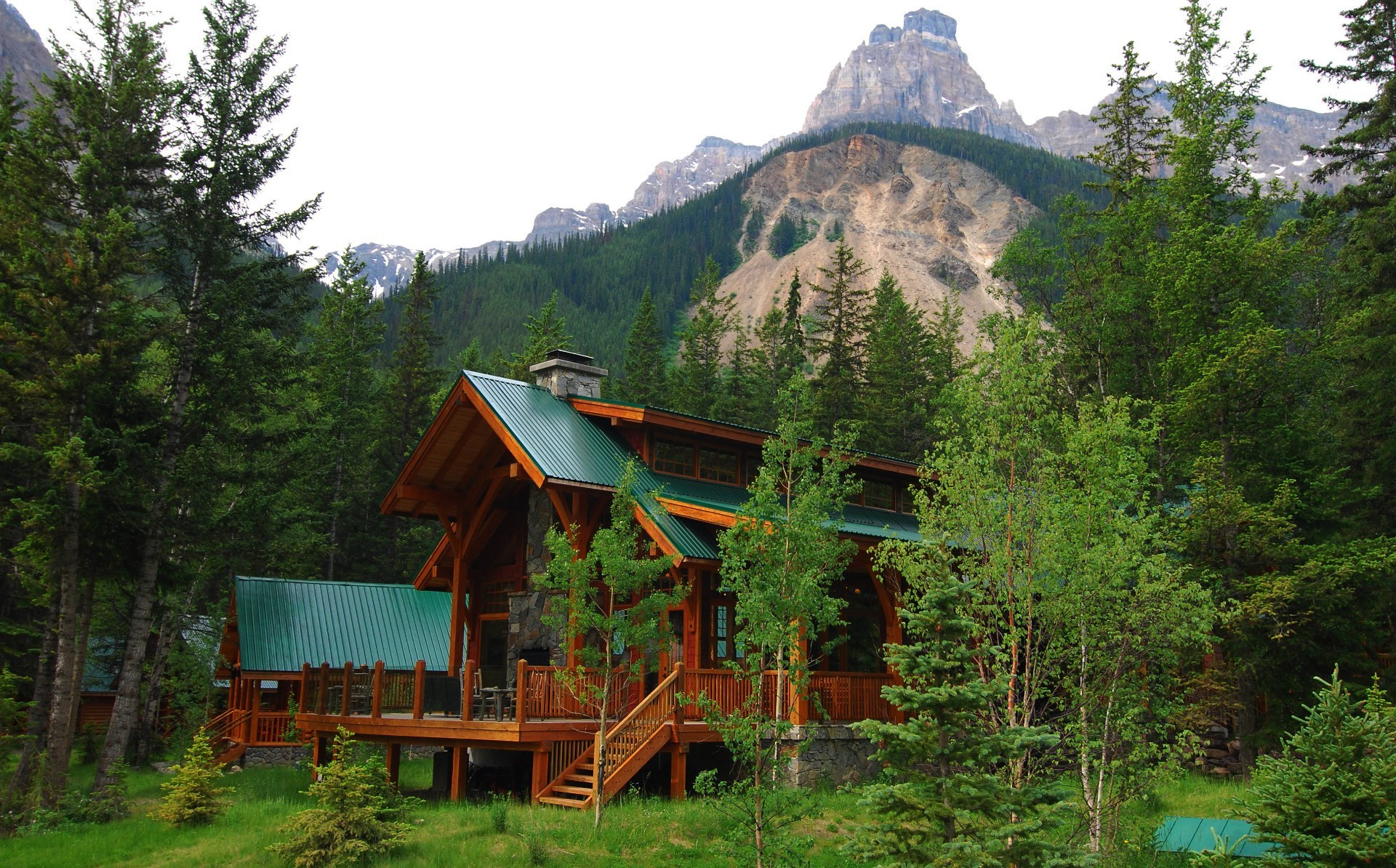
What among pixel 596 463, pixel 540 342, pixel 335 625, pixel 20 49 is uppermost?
pixel 20 49

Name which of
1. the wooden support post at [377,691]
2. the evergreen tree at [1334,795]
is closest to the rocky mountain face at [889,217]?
the wooden support post at [377,691]

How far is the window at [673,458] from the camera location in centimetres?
2030

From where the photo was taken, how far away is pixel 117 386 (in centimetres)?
1864

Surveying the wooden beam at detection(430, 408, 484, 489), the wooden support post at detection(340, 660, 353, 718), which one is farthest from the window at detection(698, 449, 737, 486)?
the wooden support post at detection(340, 660, 353, 718)

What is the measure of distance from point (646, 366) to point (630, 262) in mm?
82213

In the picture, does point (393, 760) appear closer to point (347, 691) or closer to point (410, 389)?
point (347, 691)

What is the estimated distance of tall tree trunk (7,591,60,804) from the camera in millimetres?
16359

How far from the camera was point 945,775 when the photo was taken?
8.28 metres

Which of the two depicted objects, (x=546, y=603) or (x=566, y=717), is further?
(x=546, y=603)

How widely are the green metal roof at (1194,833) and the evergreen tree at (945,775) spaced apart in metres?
4.91

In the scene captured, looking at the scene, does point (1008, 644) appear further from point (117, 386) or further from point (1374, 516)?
point (117, 386)

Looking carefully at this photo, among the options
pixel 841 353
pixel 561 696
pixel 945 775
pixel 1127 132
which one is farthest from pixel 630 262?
pixel 945 775

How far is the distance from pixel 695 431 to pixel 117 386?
37.5 feet

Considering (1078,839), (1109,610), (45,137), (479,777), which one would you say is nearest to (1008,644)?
(1109,610)
